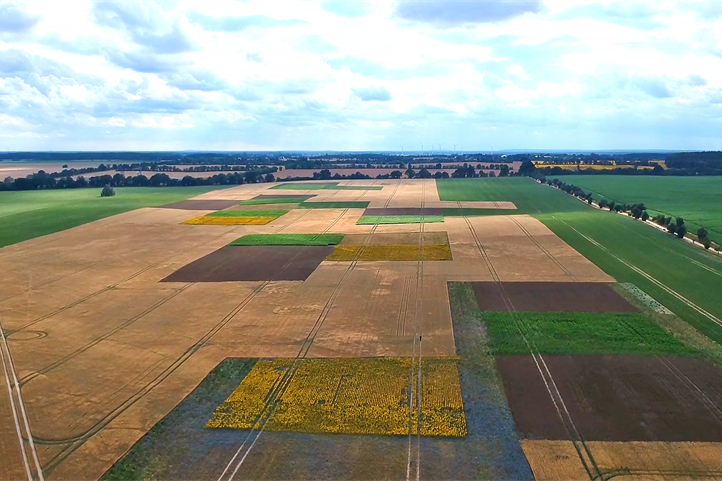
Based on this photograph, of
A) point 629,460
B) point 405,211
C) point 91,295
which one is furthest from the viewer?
point 405,211

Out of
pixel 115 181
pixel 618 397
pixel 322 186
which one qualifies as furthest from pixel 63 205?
pixel 618 397

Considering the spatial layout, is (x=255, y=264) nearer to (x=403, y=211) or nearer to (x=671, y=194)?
(x=403, y=211)

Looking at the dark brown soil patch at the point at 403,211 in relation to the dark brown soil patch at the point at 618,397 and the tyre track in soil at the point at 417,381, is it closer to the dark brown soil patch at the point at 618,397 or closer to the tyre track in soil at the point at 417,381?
the tyre track in soil at the point at 417,381

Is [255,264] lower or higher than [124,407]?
higher

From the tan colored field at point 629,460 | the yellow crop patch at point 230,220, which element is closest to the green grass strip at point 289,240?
the yellow crop patch at point 230,220

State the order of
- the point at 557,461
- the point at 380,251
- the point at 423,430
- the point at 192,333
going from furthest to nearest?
the point at 380,251, the point at 192,333, the point at 423,430, the point at 557,461

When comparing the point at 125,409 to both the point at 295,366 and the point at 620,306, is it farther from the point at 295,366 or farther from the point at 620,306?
the point at 620,306

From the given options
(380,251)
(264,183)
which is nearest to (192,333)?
(380,251)
